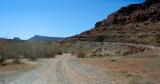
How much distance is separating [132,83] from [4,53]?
2655cm

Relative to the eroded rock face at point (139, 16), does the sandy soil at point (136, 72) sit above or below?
below

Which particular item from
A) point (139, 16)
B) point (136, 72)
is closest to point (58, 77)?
point (136, 72)

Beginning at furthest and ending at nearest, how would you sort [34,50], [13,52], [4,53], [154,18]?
[154,18], [34,50], [13,52], [4,53]

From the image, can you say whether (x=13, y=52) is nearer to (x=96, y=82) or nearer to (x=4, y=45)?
(x=4, y=45)

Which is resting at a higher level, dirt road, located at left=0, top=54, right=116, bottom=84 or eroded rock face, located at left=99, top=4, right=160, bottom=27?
eroded rock face, located at left=99, top=4, right=160, bottom=27

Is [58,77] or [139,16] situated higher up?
[139,16]

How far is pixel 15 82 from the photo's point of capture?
2305 centimetres

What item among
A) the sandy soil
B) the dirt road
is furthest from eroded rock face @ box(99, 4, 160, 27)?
the dirt road

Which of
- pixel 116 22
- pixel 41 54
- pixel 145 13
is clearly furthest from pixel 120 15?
pixel 41 54

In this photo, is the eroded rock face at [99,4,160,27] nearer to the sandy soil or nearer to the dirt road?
the sandy soil

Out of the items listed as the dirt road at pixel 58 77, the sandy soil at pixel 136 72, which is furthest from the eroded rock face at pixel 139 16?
the dirt road at pixel 58 77

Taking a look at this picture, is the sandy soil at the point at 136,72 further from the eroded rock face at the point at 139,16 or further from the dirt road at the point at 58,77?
the eroded rock face at the point at 139,16

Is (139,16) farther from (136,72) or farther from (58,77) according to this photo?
(58,77)

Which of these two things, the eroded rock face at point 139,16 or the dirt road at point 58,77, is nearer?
the dirt road at point 58,77
